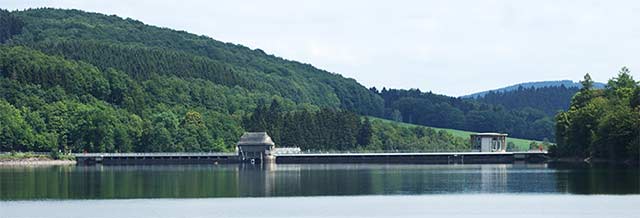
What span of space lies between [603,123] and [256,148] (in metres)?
56.8

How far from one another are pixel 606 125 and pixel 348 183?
36.1 metres

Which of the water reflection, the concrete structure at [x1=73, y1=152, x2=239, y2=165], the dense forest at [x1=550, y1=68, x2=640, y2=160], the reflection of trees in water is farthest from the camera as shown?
the concrete structure at [x1=73, y1=152, x2=239, y2=165]

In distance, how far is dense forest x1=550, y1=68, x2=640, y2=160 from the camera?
11825 cm

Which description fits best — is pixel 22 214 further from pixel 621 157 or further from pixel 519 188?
pixel 621 157

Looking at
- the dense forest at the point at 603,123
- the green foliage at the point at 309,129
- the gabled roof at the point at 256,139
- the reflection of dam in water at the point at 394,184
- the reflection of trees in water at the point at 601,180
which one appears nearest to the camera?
the reflection of trees in water at the point at 601,180

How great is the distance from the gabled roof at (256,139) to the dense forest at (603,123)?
3801 centimetres

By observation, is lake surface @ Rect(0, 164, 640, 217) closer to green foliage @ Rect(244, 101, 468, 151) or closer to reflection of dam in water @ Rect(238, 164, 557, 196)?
reflection of dam in water @ Rect(238, 164, 557, 196)

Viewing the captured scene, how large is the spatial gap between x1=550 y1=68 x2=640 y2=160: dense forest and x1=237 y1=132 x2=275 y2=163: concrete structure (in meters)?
37.5

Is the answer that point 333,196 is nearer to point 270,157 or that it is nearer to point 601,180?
point 601,180

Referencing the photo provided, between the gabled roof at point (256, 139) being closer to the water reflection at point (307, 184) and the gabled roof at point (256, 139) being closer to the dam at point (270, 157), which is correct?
the dam at point (270, 157)

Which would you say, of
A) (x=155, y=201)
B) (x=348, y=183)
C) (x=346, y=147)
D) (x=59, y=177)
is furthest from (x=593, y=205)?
(x=346, y=147)

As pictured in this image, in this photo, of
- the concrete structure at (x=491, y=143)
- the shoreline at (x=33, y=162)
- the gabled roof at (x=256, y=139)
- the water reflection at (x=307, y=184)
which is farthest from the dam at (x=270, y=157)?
the water reflection at (x=307, y=184)

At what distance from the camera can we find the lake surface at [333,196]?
65.8 metres

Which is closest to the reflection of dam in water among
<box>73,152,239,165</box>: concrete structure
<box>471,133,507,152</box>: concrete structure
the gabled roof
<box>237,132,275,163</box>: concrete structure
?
<box>73,152,239,165</box>: concrete structure
